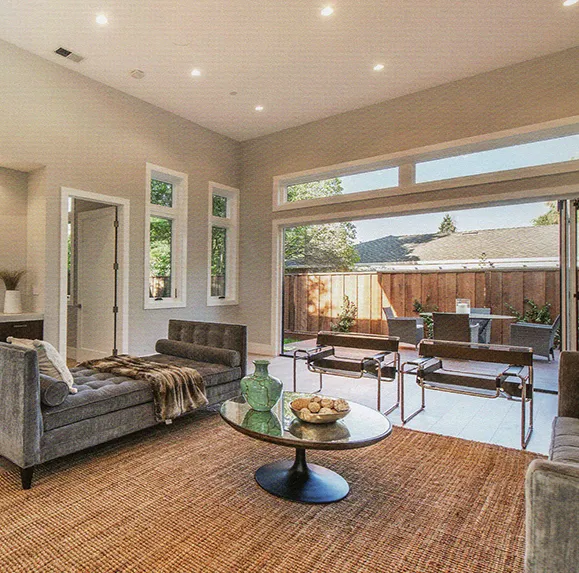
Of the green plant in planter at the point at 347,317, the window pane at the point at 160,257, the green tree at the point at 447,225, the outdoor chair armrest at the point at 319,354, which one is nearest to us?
the outdoor chair armrest at the point at 319,354

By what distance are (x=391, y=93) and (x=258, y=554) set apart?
576 cm

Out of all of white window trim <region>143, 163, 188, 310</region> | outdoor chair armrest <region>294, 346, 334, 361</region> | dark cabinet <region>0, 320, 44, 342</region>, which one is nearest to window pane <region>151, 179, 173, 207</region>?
white window trim <region>143, 163, 188, 310</region>

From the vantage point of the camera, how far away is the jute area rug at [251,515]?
1.75 metres

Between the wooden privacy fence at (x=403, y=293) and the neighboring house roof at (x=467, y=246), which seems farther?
the neighboring house roof at (x=467, y=246)

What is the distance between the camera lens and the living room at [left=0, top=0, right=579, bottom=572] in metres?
1.95

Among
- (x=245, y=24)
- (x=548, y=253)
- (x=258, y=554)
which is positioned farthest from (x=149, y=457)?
(x=548, y=253)

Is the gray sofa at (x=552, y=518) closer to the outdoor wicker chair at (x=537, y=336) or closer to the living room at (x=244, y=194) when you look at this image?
the living room at (x=244, y=194)

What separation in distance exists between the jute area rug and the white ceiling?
4.09m

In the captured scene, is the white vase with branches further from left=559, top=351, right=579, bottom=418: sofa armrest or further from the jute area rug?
left=559, top=351, right=579, bottom=418: sofa armrest

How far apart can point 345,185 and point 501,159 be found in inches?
89.5

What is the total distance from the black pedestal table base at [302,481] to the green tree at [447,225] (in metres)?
8.15

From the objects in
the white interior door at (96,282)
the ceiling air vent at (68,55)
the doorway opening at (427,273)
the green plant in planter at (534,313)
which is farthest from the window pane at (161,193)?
the green plant in planter at (534,313)

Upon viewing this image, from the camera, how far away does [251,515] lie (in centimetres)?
208

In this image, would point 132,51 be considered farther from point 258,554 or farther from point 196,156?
point 258,554
